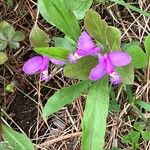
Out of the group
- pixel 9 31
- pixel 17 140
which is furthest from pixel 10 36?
pixel 17 140

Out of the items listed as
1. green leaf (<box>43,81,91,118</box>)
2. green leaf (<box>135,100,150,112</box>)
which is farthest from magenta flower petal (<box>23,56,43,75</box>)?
green leaf (<box>135,100,150,112</box>)

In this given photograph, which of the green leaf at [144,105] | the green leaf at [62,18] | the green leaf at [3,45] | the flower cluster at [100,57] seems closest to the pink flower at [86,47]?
the flower cluster at [100,57]

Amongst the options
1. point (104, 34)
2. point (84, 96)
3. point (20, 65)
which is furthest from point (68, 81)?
point (104, 34)

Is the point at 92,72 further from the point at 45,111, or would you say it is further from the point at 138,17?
the point at 138,17

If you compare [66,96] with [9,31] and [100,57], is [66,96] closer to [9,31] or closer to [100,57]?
[100,57]

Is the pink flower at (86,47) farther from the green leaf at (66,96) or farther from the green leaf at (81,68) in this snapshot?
the green leaf at (66,96)

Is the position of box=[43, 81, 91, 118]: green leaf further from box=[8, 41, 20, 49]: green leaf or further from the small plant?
box=[8, 41, 20, 49]: green leaf
